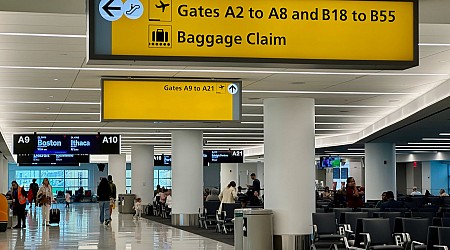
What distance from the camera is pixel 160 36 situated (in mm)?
6066

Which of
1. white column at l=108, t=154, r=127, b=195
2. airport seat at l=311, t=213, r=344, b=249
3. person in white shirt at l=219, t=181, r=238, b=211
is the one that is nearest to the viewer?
airport seat at l=311, t=213, r=344, b=249

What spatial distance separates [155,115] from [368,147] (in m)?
21.3

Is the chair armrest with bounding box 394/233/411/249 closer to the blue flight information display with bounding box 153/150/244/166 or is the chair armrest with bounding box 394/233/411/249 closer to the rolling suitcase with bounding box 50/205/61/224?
the rolling suitcase with bounding box 50/205/61/224

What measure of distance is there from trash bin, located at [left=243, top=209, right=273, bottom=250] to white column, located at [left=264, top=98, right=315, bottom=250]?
59cm

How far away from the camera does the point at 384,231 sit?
12.8 metres

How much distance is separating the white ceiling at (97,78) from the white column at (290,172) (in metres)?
0.83

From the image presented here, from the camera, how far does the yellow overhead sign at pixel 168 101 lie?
13.9 metres

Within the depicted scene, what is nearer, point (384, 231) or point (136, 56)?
point (136, 56)

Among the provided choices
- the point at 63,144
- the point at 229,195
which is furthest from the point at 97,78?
the point at 229,195

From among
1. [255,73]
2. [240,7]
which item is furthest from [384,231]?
[240,7]

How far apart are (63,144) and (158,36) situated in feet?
67.5

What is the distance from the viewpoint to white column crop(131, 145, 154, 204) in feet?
129

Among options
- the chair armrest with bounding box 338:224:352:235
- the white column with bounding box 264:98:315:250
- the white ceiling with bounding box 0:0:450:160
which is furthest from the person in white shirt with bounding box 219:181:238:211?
the chair armrest with bounding box 338:224:352:235

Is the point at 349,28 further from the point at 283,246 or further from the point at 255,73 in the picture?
the point at 283,246
